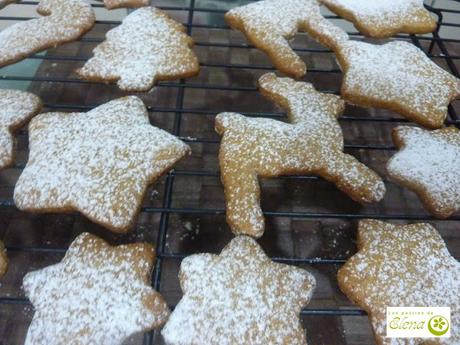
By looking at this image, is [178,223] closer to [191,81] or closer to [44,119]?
[44,119]

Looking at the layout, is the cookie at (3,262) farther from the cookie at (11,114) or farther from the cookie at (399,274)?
the cookie at (399,274)

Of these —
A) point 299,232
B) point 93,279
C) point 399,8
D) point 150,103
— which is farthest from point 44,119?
point 399,8

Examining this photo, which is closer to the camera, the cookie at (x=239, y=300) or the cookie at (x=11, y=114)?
the cookie at (x=239, y=300)

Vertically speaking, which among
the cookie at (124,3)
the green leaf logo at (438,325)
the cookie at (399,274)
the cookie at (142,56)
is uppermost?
the cookie at (124,3)

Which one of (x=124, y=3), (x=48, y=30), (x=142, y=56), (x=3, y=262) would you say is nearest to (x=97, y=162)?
(x=3, y=262)

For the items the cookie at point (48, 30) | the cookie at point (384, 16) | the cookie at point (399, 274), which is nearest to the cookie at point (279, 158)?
the cookie at point (399, 274)

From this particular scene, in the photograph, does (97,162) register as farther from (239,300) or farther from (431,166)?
(431,166)

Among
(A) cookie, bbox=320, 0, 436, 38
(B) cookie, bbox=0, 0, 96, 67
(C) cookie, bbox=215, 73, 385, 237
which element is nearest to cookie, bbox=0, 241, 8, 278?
(C) cookie, bbox=215, 73, 385, 237
